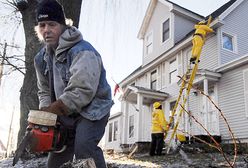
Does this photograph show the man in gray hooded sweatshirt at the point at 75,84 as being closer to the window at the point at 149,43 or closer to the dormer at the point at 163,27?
the dormer at the point at 163,27

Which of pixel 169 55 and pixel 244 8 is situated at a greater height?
pixel 244 8

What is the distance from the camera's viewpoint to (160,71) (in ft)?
54.7

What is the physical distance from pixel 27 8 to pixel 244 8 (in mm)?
12384

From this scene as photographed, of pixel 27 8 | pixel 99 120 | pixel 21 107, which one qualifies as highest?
pixel 27 8

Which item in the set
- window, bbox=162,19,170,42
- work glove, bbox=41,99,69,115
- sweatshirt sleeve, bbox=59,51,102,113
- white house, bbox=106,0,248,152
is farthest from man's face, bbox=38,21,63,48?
window, bbox=162,19,170,42

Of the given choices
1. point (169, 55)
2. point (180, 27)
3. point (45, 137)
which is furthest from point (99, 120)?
point (180, 27)

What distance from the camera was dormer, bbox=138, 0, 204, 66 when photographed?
16216 mm

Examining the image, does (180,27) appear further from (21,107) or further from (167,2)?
(21,107)

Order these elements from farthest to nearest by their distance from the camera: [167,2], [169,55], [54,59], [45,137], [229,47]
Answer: [167,2]
[169,55]
[229,47]
[54,59]
[45,137]

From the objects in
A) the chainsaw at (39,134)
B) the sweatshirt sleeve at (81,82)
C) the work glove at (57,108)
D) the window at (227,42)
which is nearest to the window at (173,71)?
the window at (227,42)

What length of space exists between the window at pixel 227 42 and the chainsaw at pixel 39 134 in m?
12.5

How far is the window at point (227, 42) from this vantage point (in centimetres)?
1322

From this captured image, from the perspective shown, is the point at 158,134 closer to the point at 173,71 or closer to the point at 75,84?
the point at 173,71

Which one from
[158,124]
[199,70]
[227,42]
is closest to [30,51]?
[158,124]
